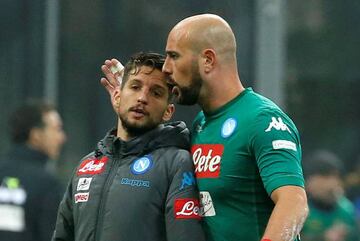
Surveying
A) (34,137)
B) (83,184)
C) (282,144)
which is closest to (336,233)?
(34,137)

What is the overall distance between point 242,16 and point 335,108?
0.94m

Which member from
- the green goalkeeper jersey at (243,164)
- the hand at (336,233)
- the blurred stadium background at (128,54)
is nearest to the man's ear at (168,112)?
the green goalkeeper jersey at (243,164)

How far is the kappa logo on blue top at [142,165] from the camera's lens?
452 cm

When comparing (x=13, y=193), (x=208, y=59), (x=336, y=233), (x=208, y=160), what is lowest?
(x=336, y=233)

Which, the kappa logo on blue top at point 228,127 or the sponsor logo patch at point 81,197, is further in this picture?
the sponsor logo patch at point 81,197

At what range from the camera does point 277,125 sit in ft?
14.1

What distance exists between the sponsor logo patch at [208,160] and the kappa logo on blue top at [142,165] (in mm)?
170

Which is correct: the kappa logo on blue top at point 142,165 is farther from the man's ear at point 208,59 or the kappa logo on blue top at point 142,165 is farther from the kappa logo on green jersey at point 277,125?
the kappa logo on green jersey at point 277,125

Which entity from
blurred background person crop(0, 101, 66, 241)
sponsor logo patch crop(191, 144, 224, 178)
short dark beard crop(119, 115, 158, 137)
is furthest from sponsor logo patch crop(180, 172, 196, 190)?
blurred background person crop(0, 101, 66, 241)

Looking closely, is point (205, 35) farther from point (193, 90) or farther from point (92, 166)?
point (92, 166)

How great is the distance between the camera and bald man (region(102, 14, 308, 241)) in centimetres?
418

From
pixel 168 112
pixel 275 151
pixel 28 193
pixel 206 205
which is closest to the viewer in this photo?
pixel 275 151

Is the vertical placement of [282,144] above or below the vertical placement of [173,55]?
below

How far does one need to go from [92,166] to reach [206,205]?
0.51m
